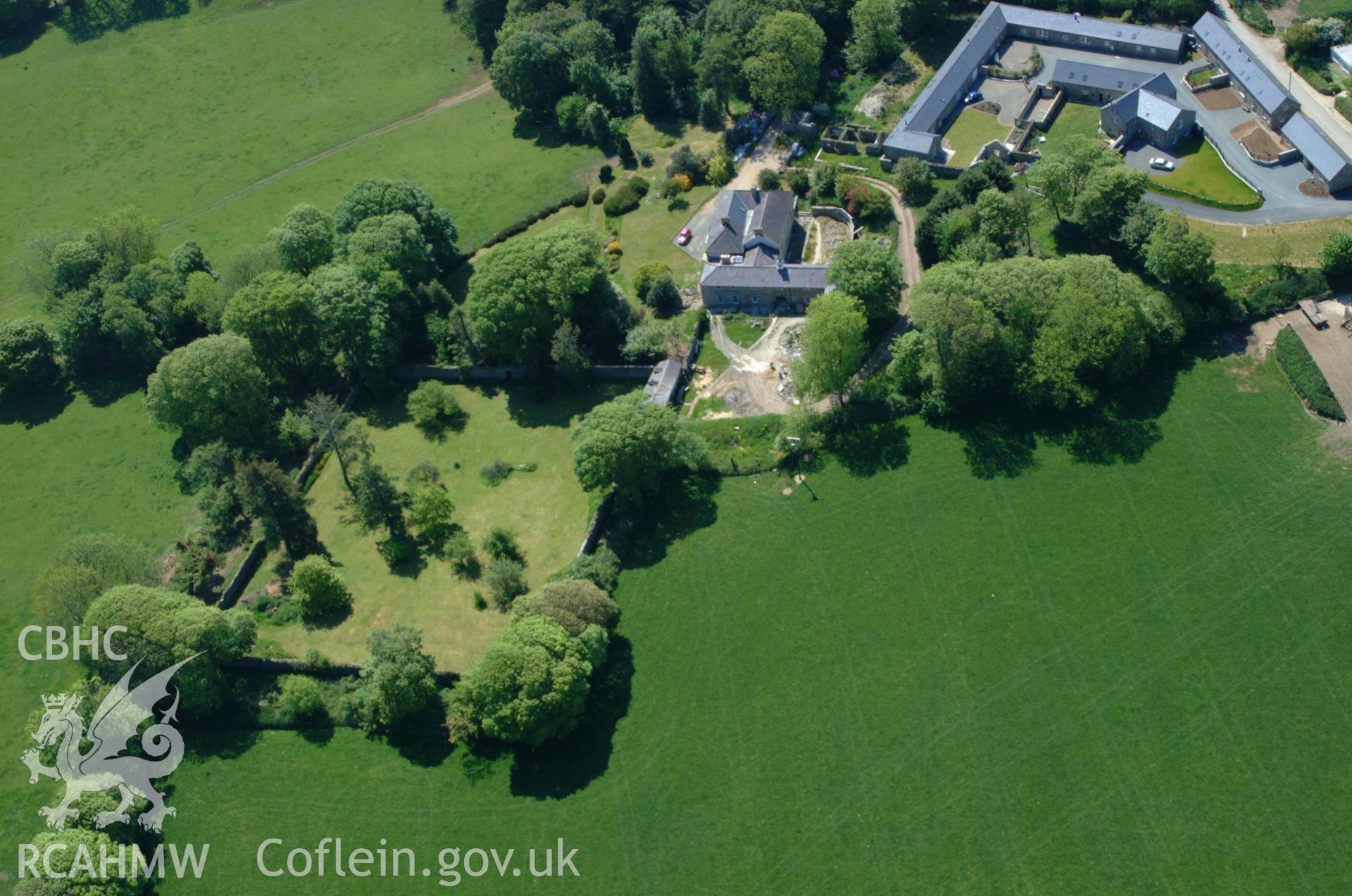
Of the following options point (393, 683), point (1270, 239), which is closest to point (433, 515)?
point (393, 683)

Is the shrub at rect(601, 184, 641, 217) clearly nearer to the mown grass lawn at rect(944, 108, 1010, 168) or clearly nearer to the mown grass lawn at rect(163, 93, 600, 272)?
the mown grass lawn at rect(163, 93, 600, 272)

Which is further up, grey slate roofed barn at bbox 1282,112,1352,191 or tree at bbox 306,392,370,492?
grey slate roofed barn at bbox 1282,112,1352,191

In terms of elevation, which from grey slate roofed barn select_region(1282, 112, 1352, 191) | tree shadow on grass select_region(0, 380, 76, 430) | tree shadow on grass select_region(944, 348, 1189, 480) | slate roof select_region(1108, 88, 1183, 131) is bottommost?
tree shadow on grass select_region(0, 380, 76, 430)

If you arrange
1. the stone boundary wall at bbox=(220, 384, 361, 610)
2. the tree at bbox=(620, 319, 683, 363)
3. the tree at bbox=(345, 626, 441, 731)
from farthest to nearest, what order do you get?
the tree at bbox=(620, 319, 683, 363), the stone boundary wall at bbox=(220, 384, 361, 610), the tree at bbox=(345, 626, 441, 731)

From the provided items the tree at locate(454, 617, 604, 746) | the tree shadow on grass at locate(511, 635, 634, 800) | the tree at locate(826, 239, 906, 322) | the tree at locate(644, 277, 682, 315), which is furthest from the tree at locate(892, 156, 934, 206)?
the tree at locate(454, 617, 604, 746)

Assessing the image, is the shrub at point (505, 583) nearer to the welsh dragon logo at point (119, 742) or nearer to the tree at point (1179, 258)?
the welsh dragon logo at point (119, 742)

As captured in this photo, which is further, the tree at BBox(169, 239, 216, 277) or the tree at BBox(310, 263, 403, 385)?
the tree at BBox(169, 239, 216, 277)

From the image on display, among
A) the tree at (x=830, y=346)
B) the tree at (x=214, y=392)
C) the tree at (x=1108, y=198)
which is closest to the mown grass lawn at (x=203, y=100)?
the tree at (x=214, y=392)

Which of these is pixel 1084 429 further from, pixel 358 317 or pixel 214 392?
pixel 214 392

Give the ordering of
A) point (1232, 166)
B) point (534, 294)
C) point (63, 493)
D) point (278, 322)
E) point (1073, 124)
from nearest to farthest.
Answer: point (534, 294), point (63, 493), point (278, 322), point (1232, 166), point (1073, 124)
